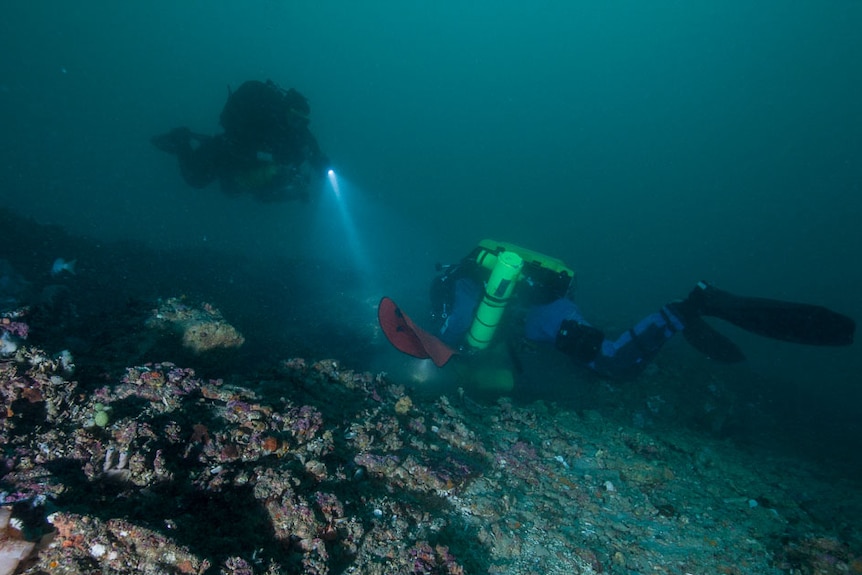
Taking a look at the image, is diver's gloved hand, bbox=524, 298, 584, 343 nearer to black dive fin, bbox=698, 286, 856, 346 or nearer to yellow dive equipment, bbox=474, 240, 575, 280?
yellow dive equipment, bbox=474, 240, 575, 280

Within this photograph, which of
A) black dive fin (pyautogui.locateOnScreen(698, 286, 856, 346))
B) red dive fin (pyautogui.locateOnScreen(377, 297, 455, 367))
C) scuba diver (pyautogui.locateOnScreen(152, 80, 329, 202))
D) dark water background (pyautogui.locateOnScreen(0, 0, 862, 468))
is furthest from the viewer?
dark water background (pyautogui.locateOnScreen(0, 0, 862, 468))

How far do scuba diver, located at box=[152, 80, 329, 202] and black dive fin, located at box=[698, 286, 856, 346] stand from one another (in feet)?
32.8

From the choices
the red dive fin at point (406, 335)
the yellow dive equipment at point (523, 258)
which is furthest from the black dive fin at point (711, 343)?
the red dive fin at point (406, 335)

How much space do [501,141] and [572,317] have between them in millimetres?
140379


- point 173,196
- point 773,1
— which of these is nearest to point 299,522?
point 173,196

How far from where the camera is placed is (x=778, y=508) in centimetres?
401

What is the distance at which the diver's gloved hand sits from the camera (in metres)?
7.38

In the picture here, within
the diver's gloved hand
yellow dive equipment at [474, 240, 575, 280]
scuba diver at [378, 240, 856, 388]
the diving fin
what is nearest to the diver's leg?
scuba diver at [378, 240, 856, 388]

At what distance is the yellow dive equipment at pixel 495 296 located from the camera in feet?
20.3

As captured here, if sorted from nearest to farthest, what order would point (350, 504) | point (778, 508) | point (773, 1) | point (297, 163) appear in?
point (350, 504) < point (778, 508) < point (297, 163) < point (773, 1)

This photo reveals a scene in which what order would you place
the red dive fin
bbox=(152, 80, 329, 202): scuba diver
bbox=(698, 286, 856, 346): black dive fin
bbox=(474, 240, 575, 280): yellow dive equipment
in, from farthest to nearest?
bbox=(152, 80, 329, 202): scuba diver < bbox=(474, 240, 575, 280): yellow dive equipment < bbox=(698, 286, 856, 346): black dive fin < the red dive fin

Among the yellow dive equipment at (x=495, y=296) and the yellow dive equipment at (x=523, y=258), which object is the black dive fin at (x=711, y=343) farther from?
the yellow dive equipment at (x=495, y=296)

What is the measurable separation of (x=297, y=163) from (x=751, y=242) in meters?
128

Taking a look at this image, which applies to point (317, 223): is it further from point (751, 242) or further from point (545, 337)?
point (751, 242)
